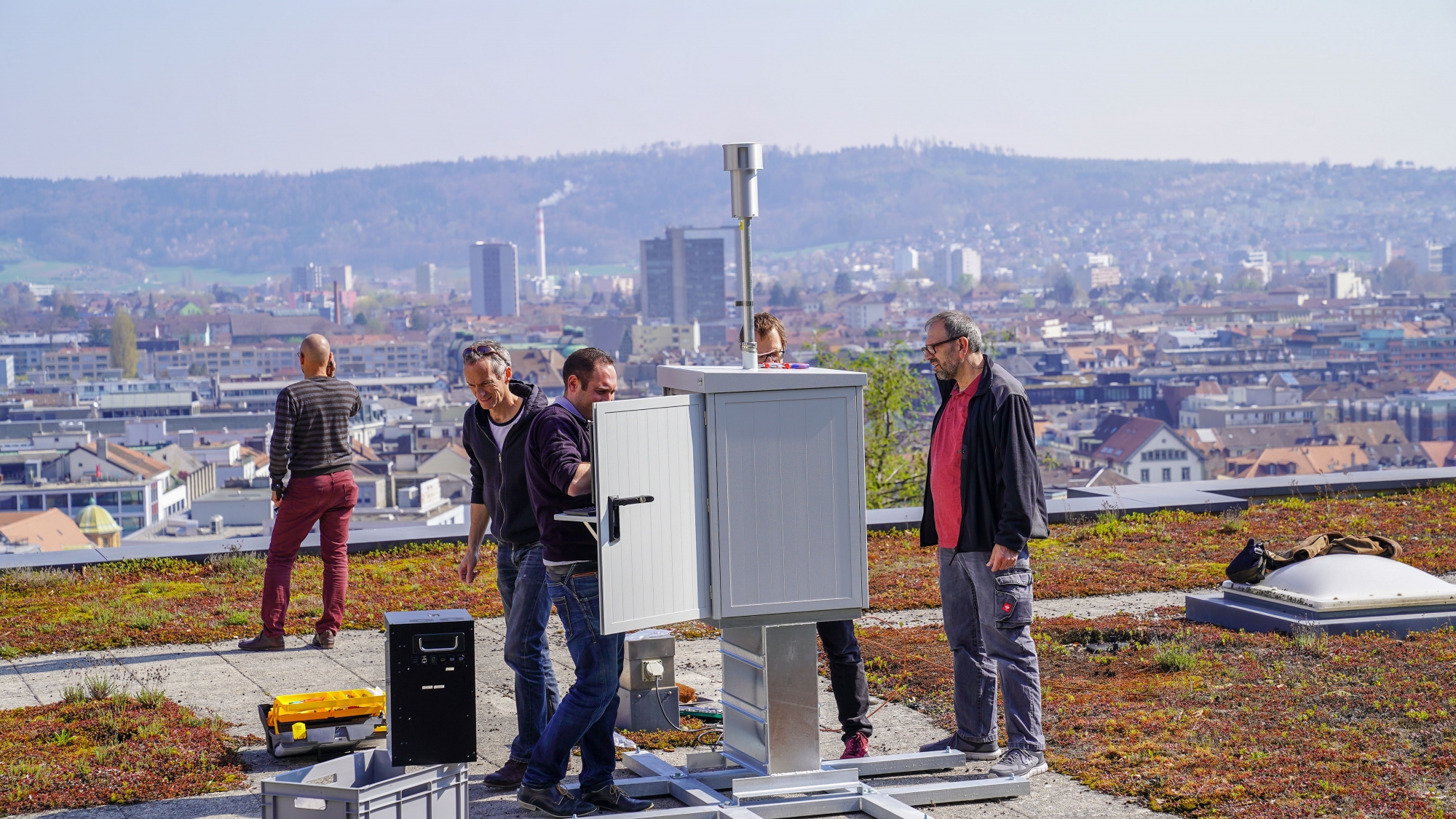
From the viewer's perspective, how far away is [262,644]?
24.7 feet

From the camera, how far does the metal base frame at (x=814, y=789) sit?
446 cm

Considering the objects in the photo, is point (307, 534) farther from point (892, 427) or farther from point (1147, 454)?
point (1147, 454)

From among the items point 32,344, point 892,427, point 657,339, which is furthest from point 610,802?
point 32,344

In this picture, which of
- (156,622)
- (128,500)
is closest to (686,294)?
(128,500)

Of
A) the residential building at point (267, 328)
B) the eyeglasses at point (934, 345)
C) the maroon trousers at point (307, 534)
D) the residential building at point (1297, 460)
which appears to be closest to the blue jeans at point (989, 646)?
the eyeglasses at point (934, 345)

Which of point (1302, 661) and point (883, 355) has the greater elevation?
point (883, 355)

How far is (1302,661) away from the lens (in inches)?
252

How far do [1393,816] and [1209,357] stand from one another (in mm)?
134321

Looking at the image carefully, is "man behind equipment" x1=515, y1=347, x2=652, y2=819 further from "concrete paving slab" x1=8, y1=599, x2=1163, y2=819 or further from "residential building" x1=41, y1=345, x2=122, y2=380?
"residential building" x1=41, y1=345, x2=122, y2=380

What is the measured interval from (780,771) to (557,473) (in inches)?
48.7

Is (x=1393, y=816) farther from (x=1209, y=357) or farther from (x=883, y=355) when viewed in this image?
(x=1209, y=357)

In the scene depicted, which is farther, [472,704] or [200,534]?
[200,534]

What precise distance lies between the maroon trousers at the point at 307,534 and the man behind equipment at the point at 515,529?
2.28m

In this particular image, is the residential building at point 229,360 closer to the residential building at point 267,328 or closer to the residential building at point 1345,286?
the residential building at point 267,328
